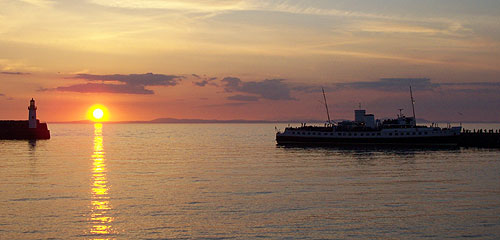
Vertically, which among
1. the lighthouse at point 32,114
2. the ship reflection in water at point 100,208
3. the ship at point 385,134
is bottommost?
the ship reflection in water at point 100,208

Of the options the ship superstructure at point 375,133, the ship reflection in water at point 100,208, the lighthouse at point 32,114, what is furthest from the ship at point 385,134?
the ship reflection in water at point 100,208

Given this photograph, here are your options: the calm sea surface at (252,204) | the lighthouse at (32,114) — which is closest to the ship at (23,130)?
the lighthouse at (32,114)

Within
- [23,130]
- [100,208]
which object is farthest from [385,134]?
[23,130]

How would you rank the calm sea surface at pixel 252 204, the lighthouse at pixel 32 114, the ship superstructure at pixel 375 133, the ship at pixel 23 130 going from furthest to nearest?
1. the ship at pixel 23 130
2. the lighthouse at pixel 32 114
3. the ship superstructure at pixel 375 133
4. the calm sea surface at pixel 252 204

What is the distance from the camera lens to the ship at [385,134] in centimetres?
11006

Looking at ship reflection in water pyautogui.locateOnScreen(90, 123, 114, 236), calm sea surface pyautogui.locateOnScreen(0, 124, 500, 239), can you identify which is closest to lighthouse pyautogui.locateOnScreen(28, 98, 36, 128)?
calm sea surface pyautogui.locateOnScreen(0, 124, 500, 239)

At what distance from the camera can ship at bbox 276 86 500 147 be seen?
110062mm

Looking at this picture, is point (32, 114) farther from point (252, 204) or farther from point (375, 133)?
point (252, 204)

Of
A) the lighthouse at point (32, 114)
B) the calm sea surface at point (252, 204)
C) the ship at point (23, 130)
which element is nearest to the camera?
the calm sea surface at point (252, 204)

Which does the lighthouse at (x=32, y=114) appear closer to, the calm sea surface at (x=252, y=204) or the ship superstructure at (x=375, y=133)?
the ship superstructure at (x=375, y=133)

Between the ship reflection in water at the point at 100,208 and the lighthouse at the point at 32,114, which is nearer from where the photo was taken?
the ship reflection in water at the point at 100,208

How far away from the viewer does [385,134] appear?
381 ft

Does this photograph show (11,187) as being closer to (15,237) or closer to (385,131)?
(15,237)

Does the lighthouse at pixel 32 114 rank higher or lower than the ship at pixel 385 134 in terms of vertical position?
higher
